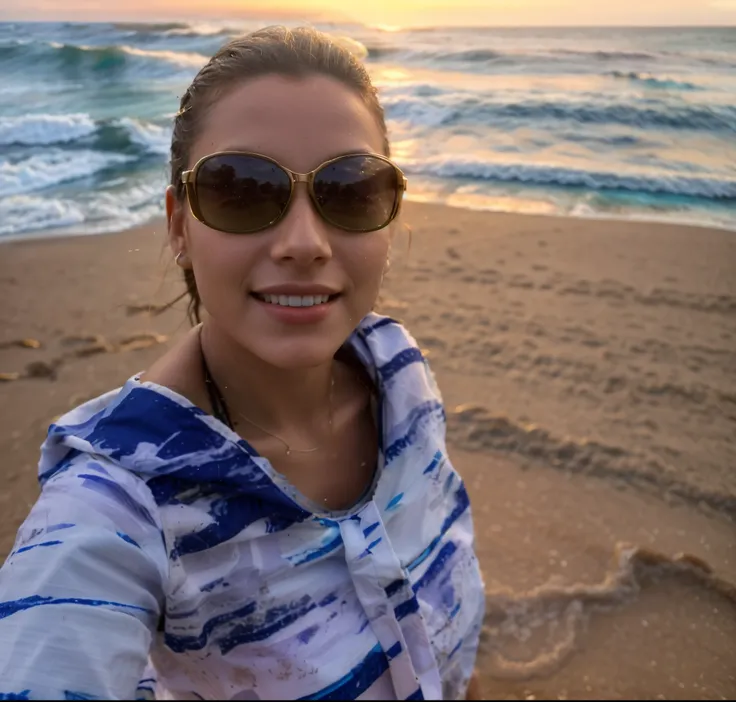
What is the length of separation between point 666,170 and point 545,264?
361 centimetres

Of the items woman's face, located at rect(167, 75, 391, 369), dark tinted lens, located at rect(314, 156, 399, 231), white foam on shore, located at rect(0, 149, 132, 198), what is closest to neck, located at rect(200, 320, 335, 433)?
woman's face, located at rect(167, 75, 391, 369)

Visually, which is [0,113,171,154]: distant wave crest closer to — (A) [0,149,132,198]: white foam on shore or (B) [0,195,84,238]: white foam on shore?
(A) [0,149,132,198]: white foam on shore

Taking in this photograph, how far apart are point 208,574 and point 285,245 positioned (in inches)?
22.1

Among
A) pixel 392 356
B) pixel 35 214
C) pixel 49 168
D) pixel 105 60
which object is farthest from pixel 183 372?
pixel 105 60

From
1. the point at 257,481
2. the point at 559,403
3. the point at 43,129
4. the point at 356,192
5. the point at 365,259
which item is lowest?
the point at 559,403

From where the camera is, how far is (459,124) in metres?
9.93

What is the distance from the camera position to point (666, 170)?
297 inches

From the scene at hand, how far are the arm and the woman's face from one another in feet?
1.14

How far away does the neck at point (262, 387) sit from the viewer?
4.42 feet

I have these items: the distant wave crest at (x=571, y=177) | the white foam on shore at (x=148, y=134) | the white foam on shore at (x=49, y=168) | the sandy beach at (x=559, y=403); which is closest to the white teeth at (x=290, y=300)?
the sandy beach at (x=559, y=403)

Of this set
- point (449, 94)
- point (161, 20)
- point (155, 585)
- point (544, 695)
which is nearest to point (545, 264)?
point (544, 695)

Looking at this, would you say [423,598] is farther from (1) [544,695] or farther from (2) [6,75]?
(2) [6,75]

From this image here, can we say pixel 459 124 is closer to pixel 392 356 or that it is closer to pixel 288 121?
pixel 392 356

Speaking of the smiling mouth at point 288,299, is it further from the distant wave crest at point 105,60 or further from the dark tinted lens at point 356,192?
the distant wave crest at point 105,60
